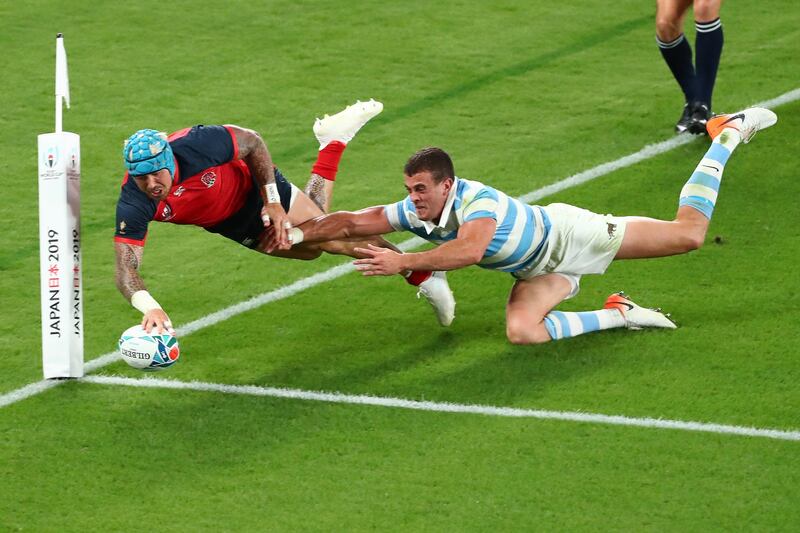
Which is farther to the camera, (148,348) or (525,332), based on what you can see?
(525,332)

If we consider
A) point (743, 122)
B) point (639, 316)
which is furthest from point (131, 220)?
point (743, 122)

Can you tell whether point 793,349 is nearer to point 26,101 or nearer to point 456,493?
point 456,493

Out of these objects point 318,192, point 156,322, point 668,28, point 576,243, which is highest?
point 668,28

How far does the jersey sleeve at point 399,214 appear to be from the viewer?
7.78m

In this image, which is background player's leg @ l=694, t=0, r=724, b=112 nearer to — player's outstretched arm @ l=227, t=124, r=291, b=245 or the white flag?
player's outstretched arm @ l=227, t=124, r=291, b=245

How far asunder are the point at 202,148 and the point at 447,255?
149 centimetres

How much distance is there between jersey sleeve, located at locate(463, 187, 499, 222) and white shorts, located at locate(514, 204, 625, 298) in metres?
0.50

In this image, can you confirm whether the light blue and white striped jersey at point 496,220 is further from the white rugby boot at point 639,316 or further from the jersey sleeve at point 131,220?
the jersey sleeve at point 131,220

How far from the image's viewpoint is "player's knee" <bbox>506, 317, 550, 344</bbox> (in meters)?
7.72

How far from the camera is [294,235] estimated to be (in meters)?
8.01

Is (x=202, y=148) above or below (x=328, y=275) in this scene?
above

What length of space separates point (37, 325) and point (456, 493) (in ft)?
10.2

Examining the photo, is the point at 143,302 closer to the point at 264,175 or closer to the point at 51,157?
the point at 51,157

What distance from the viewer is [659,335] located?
7.88m
